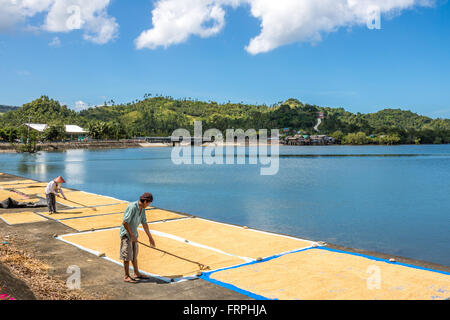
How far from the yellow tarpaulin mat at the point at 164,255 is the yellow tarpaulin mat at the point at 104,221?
3.83 ft

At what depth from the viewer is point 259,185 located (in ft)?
127

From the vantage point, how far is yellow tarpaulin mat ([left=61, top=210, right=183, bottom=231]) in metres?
14.0

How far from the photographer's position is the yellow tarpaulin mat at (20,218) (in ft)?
48.3

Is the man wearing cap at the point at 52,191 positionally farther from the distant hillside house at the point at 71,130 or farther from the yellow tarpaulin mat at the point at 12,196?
the distant hillside house at the point at 71,130

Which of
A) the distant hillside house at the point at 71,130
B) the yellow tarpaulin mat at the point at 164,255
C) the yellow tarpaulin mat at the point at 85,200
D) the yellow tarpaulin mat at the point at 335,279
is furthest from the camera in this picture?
the distant hillside house at the point at 71,130

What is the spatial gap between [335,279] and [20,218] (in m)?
12.4

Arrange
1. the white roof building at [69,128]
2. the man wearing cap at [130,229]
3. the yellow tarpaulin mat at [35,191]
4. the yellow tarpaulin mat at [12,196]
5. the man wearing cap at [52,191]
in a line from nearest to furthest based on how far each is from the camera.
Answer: the man wearing cap at [130,229], the man wearing cap at [52,191], the yellow tarpaulin mat at [12,196], the yellow tarpaulin mat at [35,191], the white roof building at [69,128]

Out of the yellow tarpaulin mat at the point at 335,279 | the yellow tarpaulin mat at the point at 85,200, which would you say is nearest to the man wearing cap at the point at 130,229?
the yellow tarpaulin mat at the point at 335,279

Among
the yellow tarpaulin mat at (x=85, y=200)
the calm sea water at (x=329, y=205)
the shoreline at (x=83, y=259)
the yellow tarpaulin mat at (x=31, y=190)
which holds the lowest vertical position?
the calm sea water at (x=329, y=205)

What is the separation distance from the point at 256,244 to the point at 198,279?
3715 millimetres

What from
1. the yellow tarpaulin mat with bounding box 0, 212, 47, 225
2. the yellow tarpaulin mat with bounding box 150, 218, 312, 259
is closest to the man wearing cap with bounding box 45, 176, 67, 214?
the yellow tarpaulin mat with bounding box 0, 212, 47, 225
